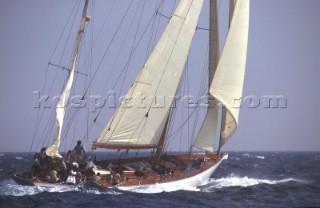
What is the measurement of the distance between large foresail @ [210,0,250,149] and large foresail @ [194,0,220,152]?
47.3 inches

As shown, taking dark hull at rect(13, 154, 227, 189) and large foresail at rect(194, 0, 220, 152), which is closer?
dark hull at rect(13, 154, 227, 189)

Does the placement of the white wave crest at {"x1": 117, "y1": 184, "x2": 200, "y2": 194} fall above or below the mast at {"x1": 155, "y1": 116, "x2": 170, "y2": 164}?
below

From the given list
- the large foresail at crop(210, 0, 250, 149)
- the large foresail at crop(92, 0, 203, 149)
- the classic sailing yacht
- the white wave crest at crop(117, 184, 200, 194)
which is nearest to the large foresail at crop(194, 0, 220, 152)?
the classic sailing yacht

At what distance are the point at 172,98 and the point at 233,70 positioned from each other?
15.0ft

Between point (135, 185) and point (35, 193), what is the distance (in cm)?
536

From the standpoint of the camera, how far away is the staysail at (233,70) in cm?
2964

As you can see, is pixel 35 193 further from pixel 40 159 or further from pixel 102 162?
pixel 102 162

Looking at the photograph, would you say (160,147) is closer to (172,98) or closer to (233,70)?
(172,98)

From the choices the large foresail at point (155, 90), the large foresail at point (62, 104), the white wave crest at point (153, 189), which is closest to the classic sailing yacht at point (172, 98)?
the large foresail at point (155, 90)

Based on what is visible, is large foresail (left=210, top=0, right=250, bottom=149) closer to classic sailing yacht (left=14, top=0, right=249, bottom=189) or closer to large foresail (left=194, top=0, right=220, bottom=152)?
classic sailing yacht (left=14, top=0, right=249, bottom=189)

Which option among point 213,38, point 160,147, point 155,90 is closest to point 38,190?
point 160,147

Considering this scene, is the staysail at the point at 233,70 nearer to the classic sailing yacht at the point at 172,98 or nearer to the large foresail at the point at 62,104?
the classic sailing yacht at the point at 172,98

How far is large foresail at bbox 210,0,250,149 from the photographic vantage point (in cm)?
2964

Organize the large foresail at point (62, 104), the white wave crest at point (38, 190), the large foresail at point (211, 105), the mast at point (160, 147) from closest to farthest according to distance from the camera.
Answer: the white wave crest at point (38, 190) → the large foresail at point (62, 104) → the mast at point (160, 147) → the large foresail at point (211, 105)
